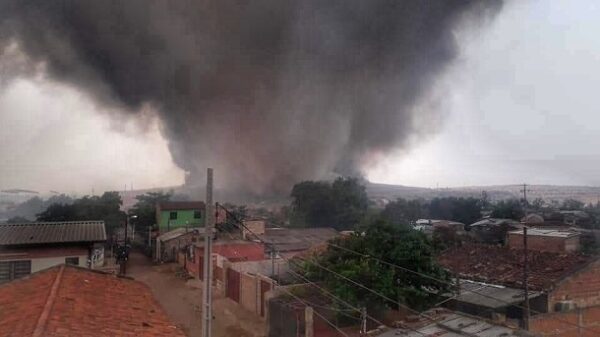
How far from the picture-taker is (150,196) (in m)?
43.7

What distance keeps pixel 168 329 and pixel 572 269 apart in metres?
10.8

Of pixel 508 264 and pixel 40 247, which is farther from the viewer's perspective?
pixel 508 264

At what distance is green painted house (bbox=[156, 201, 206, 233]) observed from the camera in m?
32.6

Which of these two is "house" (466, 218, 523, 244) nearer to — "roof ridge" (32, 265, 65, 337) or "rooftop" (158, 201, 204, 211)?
"rooftop" (158, 201, 204, 211)

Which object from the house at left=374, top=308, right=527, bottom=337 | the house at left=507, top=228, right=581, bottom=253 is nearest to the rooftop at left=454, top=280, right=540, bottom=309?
the house at left=374, top=308, right=527, bottom=337

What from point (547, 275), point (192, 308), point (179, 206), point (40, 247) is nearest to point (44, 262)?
point (40, 247)

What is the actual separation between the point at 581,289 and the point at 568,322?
7.55 feet

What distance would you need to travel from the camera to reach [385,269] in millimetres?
11961

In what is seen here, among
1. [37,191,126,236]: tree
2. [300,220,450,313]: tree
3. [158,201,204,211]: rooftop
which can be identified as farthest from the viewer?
[158,201,204,211]: rooftop

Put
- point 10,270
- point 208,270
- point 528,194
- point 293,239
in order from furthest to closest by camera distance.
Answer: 1. point 528,194
2. point 293,239
3. point 10,270
4. point 208,270

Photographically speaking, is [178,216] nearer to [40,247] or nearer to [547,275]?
[40,247]

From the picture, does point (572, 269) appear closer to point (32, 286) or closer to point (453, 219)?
point (32, 286)

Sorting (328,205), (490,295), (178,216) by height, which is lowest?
(490,295)

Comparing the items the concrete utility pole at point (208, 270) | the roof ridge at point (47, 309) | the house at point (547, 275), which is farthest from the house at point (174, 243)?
the concrete utility pole at point (208, 270)
